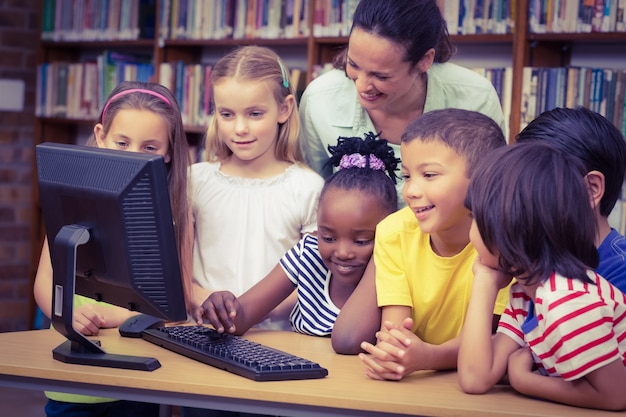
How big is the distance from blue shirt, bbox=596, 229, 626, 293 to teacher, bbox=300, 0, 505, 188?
0.78 m

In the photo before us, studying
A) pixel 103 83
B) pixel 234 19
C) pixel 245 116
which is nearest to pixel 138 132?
pixel 245 116

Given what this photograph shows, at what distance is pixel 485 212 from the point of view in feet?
5.46

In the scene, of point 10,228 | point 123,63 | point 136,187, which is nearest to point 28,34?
point 123,63

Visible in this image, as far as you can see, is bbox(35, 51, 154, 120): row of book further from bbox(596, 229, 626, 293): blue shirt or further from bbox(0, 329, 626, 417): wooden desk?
bbox(596, 229, 626, 293): blue shirt

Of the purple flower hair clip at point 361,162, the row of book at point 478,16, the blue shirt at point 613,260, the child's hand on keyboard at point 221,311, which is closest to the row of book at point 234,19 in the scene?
the row of book at point 478,16

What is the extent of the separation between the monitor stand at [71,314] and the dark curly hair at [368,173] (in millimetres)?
656

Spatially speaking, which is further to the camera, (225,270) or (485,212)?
(225,270)

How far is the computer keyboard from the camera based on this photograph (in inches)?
69.3

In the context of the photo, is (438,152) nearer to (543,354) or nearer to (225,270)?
(543,354)

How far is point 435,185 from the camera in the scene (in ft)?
6.28

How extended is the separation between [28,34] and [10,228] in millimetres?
1087

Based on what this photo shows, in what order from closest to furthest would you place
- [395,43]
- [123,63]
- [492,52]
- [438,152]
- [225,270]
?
[438,152] → [395,43] → [225,270] → [492,52] → [123,63]

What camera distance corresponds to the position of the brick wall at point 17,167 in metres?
5.19

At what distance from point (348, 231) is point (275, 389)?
1.89ft
